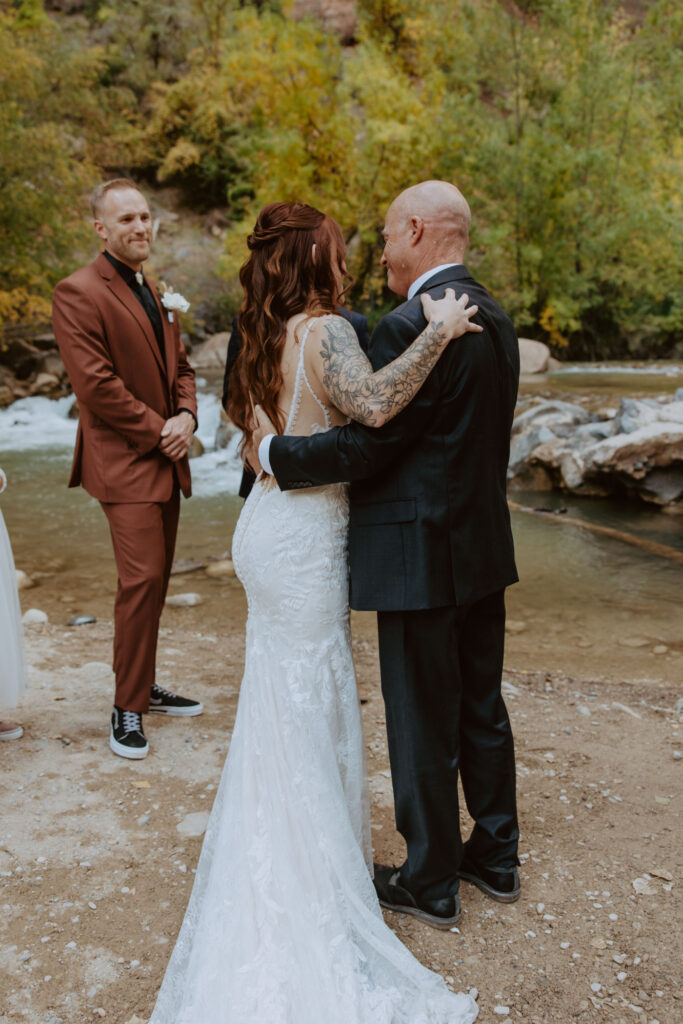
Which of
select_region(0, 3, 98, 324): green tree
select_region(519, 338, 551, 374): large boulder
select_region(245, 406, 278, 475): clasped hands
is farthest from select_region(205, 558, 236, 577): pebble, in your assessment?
select_region(0, 3, 98, 324): green tree

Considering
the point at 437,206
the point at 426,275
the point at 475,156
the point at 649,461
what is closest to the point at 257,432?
the point at 426,275

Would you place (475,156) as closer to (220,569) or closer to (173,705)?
(220,569)

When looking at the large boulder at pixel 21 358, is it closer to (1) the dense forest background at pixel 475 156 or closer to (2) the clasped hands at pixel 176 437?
(1) the dense forest background at pixel 475 156

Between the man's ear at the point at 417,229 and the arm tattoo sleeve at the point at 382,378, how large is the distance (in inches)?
12.4

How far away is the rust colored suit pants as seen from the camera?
355 centimetres

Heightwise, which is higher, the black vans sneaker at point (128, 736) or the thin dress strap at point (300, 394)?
the thin dress strap at point (300, 394)

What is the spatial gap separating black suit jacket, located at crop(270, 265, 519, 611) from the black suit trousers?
125 millimetres

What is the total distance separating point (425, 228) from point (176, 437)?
69.1 inches

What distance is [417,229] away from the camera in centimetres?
229

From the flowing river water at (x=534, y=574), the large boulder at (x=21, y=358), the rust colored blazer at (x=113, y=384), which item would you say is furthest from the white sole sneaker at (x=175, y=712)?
the large boulder at (x=21, y=358)

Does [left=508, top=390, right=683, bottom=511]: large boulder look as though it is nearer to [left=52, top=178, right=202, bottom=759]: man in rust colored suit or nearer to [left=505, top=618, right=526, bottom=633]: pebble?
[left=505, top=618, right=526, bottom=633]: pebble

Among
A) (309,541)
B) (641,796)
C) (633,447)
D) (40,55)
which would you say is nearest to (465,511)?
(309,541)

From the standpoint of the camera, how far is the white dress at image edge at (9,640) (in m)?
3.46

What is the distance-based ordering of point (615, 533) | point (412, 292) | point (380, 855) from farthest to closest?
point (615, 533), point (380, 855), point (412, 292)
